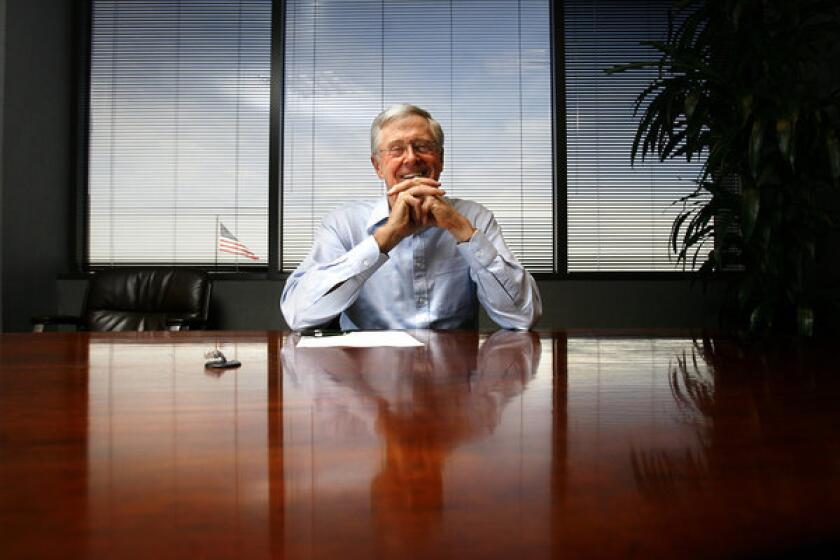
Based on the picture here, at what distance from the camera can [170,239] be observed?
383 centimetres

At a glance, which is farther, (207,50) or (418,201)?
(207,50)

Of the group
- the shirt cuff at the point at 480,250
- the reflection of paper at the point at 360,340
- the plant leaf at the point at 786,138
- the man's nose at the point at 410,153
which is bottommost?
the reflection of paper at the point at 360,340

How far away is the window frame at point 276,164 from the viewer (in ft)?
12.5

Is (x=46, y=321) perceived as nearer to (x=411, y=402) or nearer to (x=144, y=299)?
(x=144, y=299)

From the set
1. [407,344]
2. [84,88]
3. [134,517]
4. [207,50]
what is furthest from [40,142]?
[134,517]

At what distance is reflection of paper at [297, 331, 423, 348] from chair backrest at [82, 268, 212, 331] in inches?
81.0

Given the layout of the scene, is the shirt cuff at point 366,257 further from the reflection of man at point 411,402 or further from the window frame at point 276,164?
the window frame at point 276,164

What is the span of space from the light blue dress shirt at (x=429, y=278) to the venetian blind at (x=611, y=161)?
6.24ft

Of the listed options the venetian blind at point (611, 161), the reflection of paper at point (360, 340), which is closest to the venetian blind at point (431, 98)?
the venetian blind at point (611, 161)

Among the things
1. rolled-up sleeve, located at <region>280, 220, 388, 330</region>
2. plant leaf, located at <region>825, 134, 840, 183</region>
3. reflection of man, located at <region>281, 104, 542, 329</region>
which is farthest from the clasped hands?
plant leaf, located at <region>825, 134, 840, 183</region>

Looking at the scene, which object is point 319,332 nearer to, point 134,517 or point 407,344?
point 407,344

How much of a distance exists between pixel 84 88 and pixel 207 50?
83 cm

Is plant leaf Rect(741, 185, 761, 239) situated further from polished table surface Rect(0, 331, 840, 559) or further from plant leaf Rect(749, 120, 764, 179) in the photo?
polished table surface Rect(0, 331, 840, 559)

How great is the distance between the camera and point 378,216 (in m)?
2.08
